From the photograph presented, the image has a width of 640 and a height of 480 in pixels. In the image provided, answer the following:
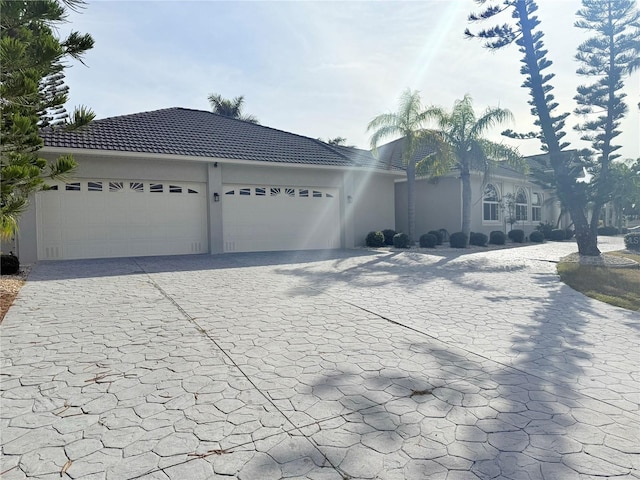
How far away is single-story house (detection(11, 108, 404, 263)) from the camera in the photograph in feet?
39.7

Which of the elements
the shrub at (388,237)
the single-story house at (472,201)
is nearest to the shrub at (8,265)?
the shrub at (388,237)

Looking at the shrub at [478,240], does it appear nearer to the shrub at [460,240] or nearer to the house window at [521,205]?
the shrub at [460,240]

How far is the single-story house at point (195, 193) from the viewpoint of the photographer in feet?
39.7

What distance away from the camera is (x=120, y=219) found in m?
12.8

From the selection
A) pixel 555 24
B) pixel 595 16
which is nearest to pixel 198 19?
pixel 555 24

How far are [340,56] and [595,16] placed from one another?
368 inches

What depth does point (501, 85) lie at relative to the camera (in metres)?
13.1

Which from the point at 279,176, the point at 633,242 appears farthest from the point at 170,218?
the point at 633,242

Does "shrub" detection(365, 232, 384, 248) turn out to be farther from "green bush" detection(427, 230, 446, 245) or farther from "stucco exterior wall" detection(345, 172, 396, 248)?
"green bush" detection(427, 230, 446, 245)

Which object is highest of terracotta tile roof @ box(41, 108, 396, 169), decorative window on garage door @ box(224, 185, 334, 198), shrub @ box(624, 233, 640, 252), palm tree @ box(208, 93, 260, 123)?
palm tree @ box(208, 93, 260, 123)

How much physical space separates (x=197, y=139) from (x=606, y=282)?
13.8 metres

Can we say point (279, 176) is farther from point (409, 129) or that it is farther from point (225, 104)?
point (225, 104)

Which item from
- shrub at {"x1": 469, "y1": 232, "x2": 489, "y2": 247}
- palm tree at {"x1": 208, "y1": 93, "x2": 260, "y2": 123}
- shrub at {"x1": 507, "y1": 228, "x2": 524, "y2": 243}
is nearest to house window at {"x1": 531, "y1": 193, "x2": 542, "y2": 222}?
shrub at {"x1": 507, "y1": 228, "x2": 524, "y2": 243}

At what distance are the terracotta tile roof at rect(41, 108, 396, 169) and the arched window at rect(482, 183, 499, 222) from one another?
7766 millimetres
